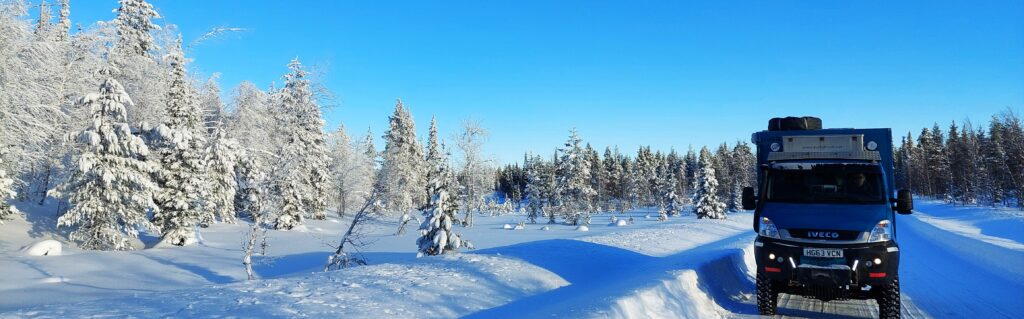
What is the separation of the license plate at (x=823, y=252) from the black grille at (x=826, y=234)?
17cm

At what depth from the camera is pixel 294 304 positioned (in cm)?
729

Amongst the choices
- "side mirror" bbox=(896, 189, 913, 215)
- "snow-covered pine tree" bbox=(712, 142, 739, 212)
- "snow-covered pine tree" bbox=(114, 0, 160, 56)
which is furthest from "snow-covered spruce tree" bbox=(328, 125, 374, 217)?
"snow-covered pine tree" bbox=(712, 142, 739, 212)

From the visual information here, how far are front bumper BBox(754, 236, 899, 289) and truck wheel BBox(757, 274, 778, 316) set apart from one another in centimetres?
42

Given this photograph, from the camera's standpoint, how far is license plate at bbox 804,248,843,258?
24.1 ft

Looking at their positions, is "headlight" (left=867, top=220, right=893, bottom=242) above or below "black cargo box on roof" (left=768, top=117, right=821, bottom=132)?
below

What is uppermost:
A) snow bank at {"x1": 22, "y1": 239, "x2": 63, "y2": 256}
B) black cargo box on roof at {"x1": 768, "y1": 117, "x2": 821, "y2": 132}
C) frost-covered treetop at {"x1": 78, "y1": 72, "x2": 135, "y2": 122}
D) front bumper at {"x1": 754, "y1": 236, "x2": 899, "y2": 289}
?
frost-covered treetop at {"x1": 78, "y1": 72, "x2": 135, "y2": 122}

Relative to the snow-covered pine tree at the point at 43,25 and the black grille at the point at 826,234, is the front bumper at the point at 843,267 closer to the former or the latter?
the black grille at the point at 826,234

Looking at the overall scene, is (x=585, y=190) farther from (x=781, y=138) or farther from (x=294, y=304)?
(x=294, y=304)

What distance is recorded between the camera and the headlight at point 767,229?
7.91m

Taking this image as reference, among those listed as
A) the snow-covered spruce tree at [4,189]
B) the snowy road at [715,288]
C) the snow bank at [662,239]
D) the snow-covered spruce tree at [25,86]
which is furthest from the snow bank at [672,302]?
the snow-covered spruce tree at [4,189]

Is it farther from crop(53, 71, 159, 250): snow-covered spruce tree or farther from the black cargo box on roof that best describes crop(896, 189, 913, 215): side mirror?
crop(53, 71, 159, 250): snow-covered spruce tree

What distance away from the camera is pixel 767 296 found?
8109mm

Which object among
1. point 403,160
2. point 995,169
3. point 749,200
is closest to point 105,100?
point 749,200

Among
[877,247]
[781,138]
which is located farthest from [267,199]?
[877,247]
